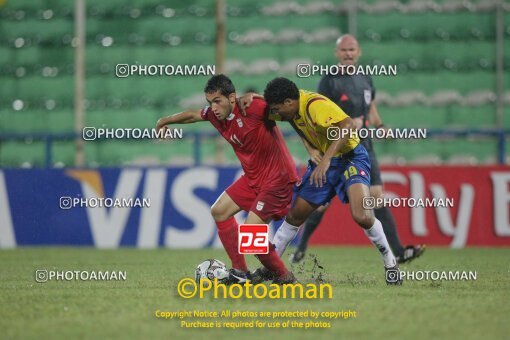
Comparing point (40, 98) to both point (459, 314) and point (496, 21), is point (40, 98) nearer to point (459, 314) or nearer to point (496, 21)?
point (496, 21)

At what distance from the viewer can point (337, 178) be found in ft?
28.5

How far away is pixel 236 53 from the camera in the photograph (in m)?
17.6

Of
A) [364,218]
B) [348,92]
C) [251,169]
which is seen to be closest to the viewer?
[364,218]

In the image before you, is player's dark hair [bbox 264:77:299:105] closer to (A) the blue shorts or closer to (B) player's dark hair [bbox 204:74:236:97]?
(B) player's dark hair [bbox 204:74:236:97]

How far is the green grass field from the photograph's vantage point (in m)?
6.09

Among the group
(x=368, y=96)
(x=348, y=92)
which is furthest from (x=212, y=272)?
(x=368, y=96)

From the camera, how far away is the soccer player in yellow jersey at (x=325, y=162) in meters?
8.23

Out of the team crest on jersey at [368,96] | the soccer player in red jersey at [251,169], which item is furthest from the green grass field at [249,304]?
the team crest on jersey at [368,96]

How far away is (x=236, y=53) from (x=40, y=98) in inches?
128

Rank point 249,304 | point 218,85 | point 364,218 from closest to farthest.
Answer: point 249,304 < point 218,85 < point 364,218

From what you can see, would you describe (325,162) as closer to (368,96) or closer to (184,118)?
(184,118)

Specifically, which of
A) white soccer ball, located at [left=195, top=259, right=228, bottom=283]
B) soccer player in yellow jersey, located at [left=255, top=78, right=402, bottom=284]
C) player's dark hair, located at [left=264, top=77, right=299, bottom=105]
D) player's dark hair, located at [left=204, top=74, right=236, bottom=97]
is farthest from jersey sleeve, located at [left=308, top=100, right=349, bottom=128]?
white soccer ball, located at [left=195, top=259, right=228, bottom=283]

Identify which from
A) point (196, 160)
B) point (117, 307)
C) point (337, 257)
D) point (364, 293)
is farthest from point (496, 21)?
point (117, 307)

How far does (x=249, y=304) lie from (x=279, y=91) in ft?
5.70
